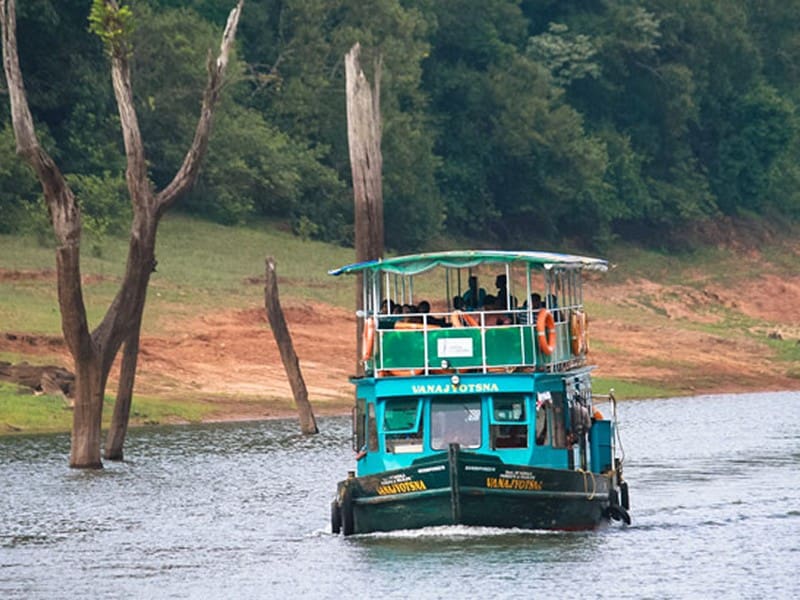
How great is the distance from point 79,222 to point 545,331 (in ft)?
39.4

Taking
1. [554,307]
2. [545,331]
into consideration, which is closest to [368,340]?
[545,331]

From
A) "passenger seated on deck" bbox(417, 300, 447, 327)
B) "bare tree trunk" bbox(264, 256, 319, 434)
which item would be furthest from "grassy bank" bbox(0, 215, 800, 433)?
"passenger seated on deck" bbox(417, 300, 447, 327)

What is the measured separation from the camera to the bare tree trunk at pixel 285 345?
4938 cm

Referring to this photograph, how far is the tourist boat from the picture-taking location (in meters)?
30.2

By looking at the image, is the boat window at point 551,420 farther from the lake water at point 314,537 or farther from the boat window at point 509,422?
the lake water at point 314,537

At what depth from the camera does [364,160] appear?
143 ft

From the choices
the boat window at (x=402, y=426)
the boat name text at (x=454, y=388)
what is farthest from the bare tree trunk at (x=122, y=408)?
the boat name text at (x=454, y=388)

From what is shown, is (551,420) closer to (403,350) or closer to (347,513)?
(403,350)

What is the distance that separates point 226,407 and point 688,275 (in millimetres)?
43473

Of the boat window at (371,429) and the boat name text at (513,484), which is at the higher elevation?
the boat window at (371,429)

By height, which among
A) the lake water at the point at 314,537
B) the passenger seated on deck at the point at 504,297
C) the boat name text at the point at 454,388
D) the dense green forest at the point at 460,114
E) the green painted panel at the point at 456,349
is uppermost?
the dense green forest at the point at 460,114

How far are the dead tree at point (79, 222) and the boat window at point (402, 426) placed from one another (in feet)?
33.5

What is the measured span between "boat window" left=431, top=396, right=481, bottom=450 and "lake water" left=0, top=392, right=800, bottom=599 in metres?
1.44

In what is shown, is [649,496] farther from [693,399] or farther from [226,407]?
[693,399]
